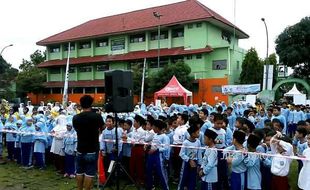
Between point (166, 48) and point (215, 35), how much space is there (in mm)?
5208

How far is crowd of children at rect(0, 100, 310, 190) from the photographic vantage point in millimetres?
5914

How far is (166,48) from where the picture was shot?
39156 mm

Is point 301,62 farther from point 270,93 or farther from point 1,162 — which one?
point 1,162

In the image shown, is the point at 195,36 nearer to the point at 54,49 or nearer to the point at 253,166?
the point at 54,49

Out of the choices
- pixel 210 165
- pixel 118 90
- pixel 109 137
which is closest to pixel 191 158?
pixel 210 165

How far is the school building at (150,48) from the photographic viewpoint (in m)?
36.0

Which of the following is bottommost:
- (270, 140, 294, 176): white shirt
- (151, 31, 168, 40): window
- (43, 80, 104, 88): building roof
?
(270, 140, 294, 176): white shirt

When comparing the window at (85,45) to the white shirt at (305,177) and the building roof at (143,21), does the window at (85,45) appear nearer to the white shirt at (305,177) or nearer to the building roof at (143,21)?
the building roof at (143,21)

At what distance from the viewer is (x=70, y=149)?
9.40 m

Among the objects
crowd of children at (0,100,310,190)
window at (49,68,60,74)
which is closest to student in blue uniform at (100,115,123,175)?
crowd of children at (0,100,310,190)

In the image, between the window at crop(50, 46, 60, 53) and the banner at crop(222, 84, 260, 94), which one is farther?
the window at crop(50, 46, 60, 53)

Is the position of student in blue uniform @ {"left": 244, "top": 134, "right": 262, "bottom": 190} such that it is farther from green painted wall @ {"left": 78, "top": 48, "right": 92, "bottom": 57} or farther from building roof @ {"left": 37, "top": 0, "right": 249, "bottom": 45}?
green painted wall @ {"left": 78, "top": 48, "right": 92, "bottom": 57}

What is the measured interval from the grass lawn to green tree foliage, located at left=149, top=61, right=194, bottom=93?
78.7 feet

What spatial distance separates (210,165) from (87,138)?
215cm
